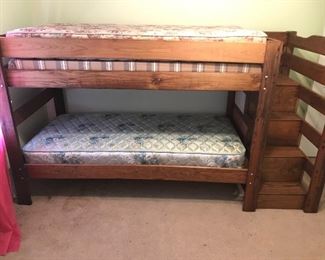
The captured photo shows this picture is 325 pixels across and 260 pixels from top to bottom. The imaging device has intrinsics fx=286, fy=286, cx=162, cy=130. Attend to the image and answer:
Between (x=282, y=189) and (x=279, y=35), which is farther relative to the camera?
(x=279, y=35)

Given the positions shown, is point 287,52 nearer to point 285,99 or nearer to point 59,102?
point 285,99

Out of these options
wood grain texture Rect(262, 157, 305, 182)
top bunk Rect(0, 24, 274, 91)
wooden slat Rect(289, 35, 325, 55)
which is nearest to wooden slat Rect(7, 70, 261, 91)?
top bunk Rect(0, 24, 274, 91)

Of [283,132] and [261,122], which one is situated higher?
[261,122]

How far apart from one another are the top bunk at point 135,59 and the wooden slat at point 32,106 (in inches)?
10.1

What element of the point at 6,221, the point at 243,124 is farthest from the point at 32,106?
the point at 243,124

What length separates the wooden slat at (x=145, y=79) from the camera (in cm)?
145

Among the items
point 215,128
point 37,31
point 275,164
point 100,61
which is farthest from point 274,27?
point 37,31

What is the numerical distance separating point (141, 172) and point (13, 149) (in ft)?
2.49

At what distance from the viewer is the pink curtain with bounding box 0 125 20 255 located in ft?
4.86

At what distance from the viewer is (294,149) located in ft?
5.92

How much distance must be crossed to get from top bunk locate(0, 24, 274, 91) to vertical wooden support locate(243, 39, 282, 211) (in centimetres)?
3

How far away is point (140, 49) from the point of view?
139 centimetres

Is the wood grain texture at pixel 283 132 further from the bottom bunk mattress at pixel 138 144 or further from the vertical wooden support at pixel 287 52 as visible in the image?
the vertical wooden support at pixel 287 52

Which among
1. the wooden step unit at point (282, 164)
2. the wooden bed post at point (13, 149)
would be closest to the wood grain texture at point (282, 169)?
the wooden step unit at point (282, 164)
